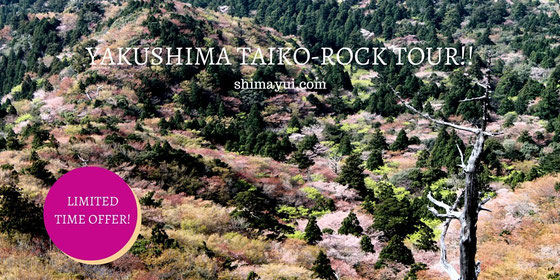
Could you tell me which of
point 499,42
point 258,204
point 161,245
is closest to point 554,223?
point 258,204

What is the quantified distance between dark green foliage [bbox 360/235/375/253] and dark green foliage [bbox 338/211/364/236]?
5.71 ft

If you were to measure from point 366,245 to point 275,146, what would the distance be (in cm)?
2094

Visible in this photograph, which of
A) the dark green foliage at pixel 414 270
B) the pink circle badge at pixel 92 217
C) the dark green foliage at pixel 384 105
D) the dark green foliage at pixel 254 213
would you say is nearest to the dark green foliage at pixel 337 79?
→ the dark green foliage at pixel 384 105

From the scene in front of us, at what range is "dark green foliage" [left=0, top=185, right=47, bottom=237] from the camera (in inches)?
569

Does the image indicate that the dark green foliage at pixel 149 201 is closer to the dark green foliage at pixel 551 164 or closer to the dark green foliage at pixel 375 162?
the dark green foliage at pixel 375 162

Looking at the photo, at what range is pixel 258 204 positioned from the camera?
90.2 feet

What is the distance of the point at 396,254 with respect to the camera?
2278 centimetres

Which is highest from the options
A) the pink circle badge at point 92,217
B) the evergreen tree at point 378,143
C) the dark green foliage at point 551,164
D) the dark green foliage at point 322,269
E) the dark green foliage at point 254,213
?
the pink circle badge at point 92,217

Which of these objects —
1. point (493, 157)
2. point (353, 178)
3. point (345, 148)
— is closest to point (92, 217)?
point (353, 178)

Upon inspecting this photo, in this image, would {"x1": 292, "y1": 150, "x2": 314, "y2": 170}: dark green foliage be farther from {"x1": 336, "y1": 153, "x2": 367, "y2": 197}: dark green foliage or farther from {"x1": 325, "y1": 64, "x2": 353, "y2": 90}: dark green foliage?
{"x1": 325, "y1": 64, "x2": 353, "y2": 90}: dark green foliage

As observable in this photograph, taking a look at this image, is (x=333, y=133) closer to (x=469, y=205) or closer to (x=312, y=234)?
(x=312, y=234)

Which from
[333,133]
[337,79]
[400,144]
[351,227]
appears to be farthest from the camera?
[337,79]

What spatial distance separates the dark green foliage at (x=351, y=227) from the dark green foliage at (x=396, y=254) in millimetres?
3881

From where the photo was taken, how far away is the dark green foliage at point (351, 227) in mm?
27016
